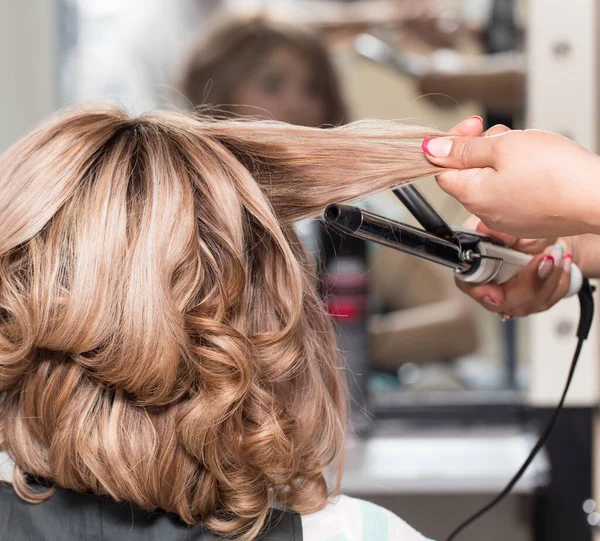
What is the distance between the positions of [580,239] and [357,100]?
77 centimetres

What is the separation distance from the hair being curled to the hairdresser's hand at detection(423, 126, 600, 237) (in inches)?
1.6

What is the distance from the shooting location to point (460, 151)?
1.96ft

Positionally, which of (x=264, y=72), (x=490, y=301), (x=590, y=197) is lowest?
(x=490, y=301)

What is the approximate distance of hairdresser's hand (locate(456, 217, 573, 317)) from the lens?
73 cm

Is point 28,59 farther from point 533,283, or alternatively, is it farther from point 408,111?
point 533,283

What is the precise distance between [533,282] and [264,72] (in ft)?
3.28

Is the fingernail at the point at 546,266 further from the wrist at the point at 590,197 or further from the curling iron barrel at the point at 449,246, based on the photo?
the wrist at the point at 590,197

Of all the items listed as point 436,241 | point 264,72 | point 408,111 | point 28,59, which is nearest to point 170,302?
point 436,241

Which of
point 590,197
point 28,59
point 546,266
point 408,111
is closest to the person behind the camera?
point 590,197

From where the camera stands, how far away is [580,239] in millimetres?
801

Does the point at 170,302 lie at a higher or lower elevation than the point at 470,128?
lower

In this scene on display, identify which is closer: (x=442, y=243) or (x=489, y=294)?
(x=442, y=243)

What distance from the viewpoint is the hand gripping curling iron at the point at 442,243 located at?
1.83 feet

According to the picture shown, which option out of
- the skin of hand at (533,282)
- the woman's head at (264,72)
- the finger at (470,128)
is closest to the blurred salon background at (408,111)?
the woman's head at (264,72)
